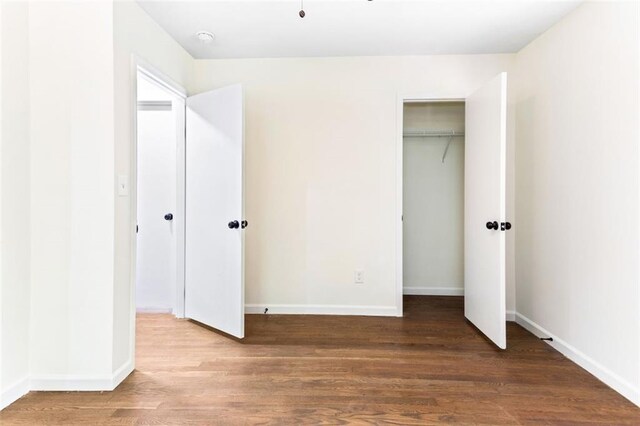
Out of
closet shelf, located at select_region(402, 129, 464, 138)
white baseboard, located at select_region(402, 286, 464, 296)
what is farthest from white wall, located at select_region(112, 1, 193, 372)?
white baseboard, located at select_region(402, 286, 464, 296)

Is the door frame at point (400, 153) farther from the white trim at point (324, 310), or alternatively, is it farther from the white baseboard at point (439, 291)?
the white baseboard at point (439, 291)

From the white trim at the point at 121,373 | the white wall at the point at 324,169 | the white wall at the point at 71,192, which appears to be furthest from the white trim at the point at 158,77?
the white trim at the point at 121,373

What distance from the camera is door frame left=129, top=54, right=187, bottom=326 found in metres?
2.01

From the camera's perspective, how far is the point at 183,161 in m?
2.82

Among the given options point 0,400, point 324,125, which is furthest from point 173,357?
point 324,125

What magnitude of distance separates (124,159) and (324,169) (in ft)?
5.38

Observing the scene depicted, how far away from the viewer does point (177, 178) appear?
2.84 meters

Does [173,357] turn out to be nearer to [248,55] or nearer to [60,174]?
[60,174]

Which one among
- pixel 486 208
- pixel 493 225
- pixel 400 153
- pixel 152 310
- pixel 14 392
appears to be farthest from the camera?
pixel 152 310

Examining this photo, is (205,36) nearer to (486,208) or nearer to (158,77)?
(158,77)

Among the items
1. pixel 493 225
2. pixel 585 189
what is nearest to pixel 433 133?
pixel 493 225

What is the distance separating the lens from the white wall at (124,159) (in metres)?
1.86

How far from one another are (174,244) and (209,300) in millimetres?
663

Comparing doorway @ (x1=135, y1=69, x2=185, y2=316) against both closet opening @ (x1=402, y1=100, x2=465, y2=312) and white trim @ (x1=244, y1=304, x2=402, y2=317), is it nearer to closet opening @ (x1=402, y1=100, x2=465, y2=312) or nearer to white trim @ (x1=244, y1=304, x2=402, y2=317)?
white trim @ (x1=244, y1=304, x2=402, y2=317)
